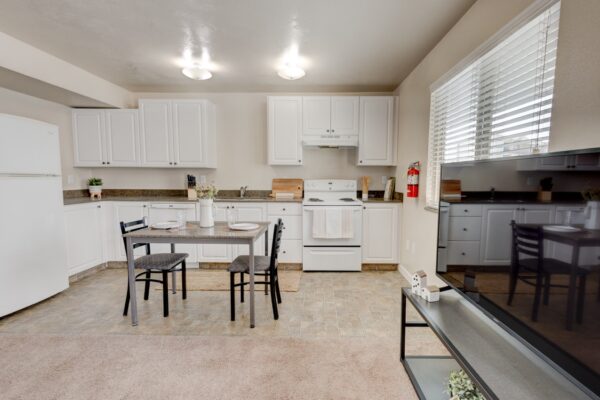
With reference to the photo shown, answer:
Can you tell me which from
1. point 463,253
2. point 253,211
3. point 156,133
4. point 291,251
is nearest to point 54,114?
point 156,133

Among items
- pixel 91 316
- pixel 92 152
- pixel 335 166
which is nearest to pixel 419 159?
pixel 335 166

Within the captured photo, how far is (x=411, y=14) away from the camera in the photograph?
2201 millimetres

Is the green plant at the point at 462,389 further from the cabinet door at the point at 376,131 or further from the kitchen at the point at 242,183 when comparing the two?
the cabinet door at the point at 376,131

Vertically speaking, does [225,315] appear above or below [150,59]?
below

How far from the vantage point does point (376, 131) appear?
391 centimetres

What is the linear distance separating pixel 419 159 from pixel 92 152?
4302 mm

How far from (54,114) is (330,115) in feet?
11.8

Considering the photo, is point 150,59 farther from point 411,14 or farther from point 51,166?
point 411,14

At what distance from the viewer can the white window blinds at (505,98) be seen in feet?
4.77

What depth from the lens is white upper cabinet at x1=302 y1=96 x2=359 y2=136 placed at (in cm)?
387

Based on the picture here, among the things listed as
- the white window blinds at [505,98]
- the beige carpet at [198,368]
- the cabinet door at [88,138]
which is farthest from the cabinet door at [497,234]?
the cabinet door at [88,138]

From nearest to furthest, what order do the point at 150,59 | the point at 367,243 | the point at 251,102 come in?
the point at 150,59, the point at 367,243, the point at 251,102

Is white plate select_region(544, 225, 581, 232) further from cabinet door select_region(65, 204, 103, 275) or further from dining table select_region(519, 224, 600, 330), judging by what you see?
cabinet door select_region(65, 204, 103, 275)

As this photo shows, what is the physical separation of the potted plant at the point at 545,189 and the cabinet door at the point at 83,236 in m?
4.13
